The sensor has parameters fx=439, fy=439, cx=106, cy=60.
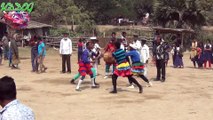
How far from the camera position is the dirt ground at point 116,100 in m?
9.74

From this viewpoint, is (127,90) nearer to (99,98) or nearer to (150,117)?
(99,98)

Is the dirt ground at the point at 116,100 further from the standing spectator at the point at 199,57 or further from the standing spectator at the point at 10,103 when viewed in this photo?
the standing spectator at the point at 10,103

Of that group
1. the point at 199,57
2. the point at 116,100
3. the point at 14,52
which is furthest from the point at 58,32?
the point at 116,100

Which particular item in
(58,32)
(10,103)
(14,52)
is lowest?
(10,103)

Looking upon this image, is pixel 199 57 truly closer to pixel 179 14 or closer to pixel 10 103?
pixel 179 14

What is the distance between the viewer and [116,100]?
11516 millimetres

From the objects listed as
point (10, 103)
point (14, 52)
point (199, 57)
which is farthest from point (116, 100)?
point (199, 57)

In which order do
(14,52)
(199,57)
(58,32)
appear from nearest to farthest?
1. (14,52)
2. (199,57)
3. (58,32)

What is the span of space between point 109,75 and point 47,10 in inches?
1073

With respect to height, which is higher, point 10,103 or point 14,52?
point 14,52

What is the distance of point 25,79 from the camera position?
15594mm

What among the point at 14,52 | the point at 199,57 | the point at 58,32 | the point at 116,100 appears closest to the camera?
the point at 116,100

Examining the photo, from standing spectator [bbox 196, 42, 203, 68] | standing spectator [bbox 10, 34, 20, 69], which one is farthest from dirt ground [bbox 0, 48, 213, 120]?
standing spectator [bbox 196, 42, 203, 68]

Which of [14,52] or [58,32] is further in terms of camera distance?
[58,32]
